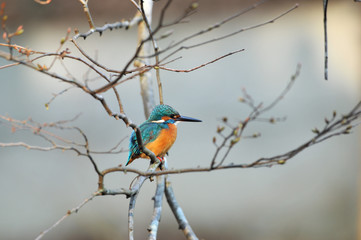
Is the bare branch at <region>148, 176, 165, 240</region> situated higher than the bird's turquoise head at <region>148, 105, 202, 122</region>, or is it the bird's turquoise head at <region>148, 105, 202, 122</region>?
the bird's turquoise head at <region>148, 105, 202, 122</region>

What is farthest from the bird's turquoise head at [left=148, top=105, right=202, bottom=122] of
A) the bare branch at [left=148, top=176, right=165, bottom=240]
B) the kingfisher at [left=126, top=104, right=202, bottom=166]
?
the bare branch at [left=148, top=176, right=165, bottom=240]

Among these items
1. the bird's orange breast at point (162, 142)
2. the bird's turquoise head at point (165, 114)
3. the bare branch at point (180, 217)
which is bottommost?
the bare branch at point (180, 217)

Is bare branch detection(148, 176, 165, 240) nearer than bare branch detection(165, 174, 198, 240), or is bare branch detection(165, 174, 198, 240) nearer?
bare branch detection(148, 176, 165, 240)

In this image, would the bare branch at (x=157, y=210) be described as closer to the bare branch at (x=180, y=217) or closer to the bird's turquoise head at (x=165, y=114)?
the bare branch at (x=180, y=217)

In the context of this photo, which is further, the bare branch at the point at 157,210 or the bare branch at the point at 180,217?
the bare branch at the point at 180,217

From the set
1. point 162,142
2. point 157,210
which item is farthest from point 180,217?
point 162,142

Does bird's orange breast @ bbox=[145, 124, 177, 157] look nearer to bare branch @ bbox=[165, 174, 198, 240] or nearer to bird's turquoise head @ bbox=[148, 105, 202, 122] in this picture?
bird's turquoise head @ bbox=[148, 105, 202, 122]

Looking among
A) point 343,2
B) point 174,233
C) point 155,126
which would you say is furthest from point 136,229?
point 343,2

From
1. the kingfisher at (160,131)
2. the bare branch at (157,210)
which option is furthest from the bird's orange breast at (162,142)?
the bare branch at (157,210)

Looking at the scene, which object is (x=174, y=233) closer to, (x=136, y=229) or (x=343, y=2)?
(x=136, y=229)

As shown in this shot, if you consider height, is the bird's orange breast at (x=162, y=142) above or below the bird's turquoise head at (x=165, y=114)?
below

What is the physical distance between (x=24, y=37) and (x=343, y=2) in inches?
107

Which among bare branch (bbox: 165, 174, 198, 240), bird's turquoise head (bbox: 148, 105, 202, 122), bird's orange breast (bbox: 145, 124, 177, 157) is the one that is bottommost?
bare branch (bbox: 165, 174, 198, 240)

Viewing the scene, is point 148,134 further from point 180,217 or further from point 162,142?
point 180,217
